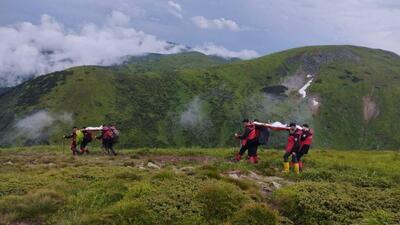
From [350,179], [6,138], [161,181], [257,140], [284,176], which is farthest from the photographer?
[6,138]

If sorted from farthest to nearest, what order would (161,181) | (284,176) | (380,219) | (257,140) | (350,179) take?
(257,140), (284,176), (350,179), (161,181), (380,219)

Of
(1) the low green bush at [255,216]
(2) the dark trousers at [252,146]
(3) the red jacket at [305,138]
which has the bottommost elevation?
(1) the low green bush at [255,216]

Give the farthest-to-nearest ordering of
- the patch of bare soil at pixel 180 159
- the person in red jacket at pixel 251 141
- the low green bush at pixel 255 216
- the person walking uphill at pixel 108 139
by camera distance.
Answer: the person walking uphill at pixel 108 139 < the patch of bare soil at pixel 180 159 < the person in red jacket at pixel 251 141 < the low green bush at pixel 255 216

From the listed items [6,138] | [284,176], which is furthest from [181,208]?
[6,138]

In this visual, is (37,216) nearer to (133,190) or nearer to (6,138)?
(133,190)

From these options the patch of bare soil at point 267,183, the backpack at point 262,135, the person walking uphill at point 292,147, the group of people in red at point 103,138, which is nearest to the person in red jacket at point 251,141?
the backpack at point 262,135

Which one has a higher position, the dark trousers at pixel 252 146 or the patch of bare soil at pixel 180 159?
the dark trousers at pixel 252 146

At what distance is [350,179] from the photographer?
2092cm

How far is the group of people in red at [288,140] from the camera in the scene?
25703 mm

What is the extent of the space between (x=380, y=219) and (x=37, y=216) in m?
9.91

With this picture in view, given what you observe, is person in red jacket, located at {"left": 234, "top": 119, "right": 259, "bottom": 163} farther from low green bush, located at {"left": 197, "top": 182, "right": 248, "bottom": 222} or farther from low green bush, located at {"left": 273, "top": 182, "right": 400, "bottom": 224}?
low green bush, located at {"left": 197, "top": 182, "right": 248, "bottom": 222}

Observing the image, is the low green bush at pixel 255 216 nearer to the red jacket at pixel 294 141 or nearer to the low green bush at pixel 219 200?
the low green bush at pixel 219 200

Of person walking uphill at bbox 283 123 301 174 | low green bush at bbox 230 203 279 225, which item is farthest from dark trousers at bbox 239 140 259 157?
low green bush at bbox 230 203 279 225

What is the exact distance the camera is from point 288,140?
26406 millimetres
